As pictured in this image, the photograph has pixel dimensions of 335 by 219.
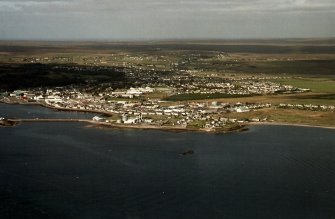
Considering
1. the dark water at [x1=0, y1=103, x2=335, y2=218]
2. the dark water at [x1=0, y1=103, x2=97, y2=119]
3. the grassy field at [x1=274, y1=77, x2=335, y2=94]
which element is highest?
the grassy field at [x1=274, y1=77, x2=335, y2=94]

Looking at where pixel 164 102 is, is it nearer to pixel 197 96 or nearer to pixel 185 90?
pixel 197 96

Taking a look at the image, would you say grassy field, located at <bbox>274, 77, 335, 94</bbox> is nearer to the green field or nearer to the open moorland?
the open moorland

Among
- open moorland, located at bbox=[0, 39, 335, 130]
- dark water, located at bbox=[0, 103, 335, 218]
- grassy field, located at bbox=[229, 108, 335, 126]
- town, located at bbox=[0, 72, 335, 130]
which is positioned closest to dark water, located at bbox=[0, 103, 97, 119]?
town, located at bbox=[0, 72, 335, 130]

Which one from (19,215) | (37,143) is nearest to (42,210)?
(19,215)

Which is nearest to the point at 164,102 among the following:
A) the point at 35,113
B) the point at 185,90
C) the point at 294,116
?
the point at 185,90

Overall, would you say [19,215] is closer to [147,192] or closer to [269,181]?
[147,192]

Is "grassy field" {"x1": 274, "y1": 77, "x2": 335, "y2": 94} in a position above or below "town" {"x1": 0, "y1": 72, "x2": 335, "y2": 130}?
above
